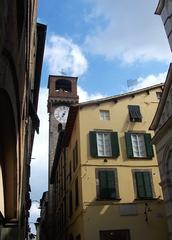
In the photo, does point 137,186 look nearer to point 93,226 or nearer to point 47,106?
point 93,226

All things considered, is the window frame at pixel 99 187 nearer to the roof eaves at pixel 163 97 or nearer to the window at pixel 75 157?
the window at pixel 75 157

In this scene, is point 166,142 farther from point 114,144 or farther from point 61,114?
point 61,114

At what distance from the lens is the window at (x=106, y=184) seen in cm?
1861

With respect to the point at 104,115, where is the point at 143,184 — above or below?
below

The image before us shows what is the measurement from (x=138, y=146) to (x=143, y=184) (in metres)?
2.61

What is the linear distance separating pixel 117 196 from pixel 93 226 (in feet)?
Answer: 7.37

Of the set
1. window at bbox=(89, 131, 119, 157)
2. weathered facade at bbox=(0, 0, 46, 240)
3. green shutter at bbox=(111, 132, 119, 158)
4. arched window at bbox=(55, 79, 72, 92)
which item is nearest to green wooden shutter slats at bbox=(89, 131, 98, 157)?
window at bbox=(89, 131, 119, 157)

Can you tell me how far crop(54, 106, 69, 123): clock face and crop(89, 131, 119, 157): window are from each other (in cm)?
2016

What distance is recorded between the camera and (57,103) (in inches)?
1638

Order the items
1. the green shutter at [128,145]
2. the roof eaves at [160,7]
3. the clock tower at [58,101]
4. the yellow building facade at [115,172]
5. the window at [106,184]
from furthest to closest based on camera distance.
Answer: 1. the clock tower at [58,101]
2. the green shutter at [128,145]
3. the window at [106,184]
4. the yellow building facade at [115,172]
5. the roof eaves at [160,7]

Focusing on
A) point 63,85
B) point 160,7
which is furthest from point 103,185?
point 63,85

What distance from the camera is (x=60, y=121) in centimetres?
4053

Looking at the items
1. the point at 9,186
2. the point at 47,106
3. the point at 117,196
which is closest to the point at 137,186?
the point at 117,196

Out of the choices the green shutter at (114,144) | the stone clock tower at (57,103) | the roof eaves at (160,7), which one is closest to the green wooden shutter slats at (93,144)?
the green shutter at (114,144)
